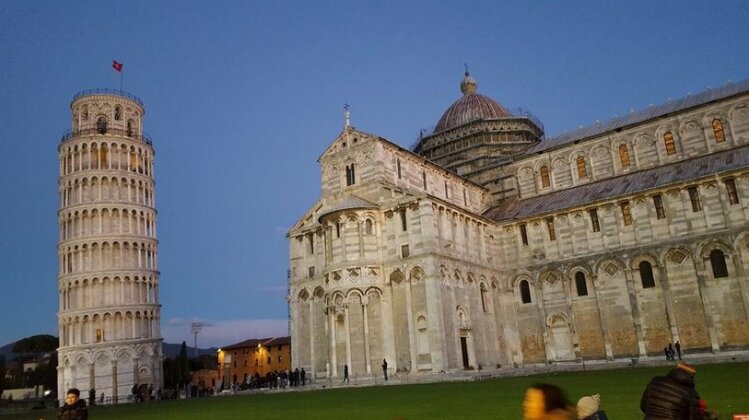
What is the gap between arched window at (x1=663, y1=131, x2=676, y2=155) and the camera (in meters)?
40.9

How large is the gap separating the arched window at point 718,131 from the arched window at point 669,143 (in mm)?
2566

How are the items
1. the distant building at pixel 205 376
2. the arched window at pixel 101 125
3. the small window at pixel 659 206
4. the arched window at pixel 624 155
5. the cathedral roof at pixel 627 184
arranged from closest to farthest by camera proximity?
the cathedral roof at pixel 627 184, the small window at pixel 659 206, the arched window at pixel 624 155, the arched window at pixel 101 125, the distant building at pixel 205 376

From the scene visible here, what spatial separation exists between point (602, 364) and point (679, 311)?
5760 millimetres

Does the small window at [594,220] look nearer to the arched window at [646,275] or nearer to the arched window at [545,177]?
the arched window at [646,275]

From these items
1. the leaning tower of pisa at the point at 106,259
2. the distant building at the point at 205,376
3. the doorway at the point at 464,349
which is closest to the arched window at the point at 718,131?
the doorway at the point at 464,349

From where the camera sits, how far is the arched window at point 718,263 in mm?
34125

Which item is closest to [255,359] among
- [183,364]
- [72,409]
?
[183,364]

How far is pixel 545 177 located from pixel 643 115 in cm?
831

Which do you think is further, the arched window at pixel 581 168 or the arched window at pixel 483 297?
the arched window at pixel 581 168

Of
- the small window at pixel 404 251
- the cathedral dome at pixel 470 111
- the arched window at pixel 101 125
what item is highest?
the arched window at pixel 101 125

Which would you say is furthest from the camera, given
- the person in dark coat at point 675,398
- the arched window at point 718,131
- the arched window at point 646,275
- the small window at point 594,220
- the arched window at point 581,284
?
the arched window at point 718,131

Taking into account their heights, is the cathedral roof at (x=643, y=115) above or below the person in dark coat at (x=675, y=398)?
above

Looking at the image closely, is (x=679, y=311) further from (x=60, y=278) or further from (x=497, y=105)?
(x=60, y=278)

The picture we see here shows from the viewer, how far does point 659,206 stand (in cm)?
3694
